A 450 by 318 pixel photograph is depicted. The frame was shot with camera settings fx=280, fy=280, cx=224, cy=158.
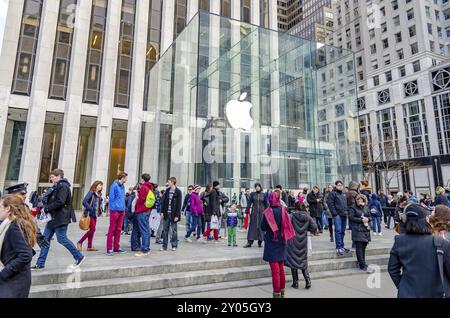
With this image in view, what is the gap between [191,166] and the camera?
1440 cm

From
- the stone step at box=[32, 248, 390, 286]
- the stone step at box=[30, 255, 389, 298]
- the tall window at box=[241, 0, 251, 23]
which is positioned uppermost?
the tall window at box=[241, 0, 251, 23]

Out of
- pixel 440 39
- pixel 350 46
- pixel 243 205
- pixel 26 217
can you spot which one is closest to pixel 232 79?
pixel 243 205

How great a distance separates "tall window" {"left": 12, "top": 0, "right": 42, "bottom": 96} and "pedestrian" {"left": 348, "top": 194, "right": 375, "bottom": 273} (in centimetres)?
2639

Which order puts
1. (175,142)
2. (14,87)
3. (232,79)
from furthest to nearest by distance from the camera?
(14,87) < (175,142) < (232,79)

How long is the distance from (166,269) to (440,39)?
185 ft

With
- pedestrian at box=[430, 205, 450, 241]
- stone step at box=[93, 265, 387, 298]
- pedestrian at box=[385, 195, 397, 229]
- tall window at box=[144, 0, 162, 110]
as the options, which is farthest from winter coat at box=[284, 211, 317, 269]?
tall window at box=[144, 0, 162, 110]

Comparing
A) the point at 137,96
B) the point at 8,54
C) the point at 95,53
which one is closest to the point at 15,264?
the point at 137,96

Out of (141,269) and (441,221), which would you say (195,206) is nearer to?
(141,269)

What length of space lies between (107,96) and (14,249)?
2514 centimetres

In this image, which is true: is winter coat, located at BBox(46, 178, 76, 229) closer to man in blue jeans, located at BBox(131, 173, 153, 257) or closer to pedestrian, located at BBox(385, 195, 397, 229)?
man in blue jeans, located at BBox(131, 173, 153, 257)

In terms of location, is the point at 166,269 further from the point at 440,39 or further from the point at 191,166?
the point at 440,39

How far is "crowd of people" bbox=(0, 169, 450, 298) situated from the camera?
108 inches

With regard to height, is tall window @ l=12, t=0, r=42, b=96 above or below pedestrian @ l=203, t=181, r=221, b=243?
above

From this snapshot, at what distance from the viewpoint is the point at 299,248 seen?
5566mm
